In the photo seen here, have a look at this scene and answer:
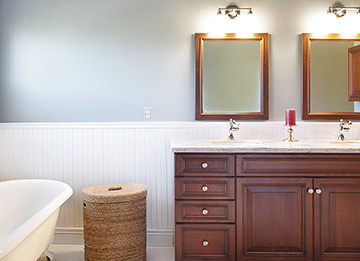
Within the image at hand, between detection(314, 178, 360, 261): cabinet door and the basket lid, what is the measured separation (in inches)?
45.8

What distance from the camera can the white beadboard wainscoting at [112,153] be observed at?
2.64 m

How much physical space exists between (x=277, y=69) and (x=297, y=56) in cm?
19

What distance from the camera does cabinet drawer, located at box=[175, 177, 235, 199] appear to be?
207 centimetres

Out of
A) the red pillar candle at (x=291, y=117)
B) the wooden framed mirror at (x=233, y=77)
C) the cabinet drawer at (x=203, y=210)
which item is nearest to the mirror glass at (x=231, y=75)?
the wooden framed mirror at (x=233, y=77)

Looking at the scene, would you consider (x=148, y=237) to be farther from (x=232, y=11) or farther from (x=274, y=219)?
(x=232, y=11)

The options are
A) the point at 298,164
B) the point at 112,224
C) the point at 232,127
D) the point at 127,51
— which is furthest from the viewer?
the point at 127,51

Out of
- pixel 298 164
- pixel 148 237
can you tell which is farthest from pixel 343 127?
pixel 148 237

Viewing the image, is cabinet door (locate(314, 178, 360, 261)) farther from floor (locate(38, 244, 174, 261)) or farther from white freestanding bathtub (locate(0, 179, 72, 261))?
white freestanding bathtub (locate(0, 179, 72, 261))

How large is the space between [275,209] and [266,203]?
67mm

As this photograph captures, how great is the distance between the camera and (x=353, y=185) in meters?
2.03

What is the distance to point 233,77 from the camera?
2.62 metres

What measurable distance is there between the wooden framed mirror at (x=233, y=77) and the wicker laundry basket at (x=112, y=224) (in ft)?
2.95

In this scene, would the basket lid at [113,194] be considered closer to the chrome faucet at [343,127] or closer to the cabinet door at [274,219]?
the cabinet door at [274,219]

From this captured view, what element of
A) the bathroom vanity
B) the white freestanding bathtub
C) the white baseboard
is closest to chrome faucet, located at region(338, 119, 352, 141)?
the bathroom vanity
